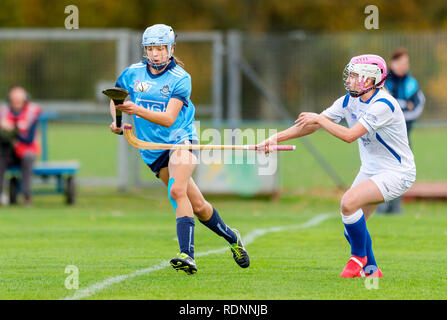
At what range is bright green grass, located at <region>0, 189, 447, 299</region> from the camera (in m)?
7.13

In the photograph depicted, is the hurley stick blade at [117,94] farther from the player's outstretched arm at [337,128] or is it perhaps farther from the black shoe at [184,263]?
the player's outstretched arm at [337,128]

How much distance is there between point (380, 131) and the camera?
7.76 meters

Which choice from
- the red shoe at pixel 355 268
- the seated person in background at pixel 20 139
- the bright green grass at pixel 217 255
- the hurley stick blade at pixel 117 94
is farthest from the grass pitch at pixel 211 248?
the hurley stick blade at pixel 117 94

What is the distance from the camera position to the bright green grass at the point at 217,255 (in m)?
7.13

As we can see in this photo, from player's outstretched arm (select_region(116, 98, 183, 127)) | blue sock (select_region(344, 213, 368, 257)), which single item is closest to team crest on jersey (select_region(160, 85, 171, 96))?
player's outstretched arm (select_region(116, 98, 183, 127))

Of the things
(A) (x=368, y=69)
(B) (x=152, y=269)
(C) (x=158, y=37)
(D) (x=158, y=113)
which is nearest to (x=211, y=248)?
(B) (x=152, y=269)

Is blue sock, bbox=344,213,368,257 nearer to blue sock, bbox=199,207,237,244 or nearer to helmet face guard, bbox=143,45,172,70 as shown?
blue sock, bbox=199,207,237,244

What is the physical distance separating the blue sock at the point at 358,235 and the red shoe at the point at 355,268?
0.05 m

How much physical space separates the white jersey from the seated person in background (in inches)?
296

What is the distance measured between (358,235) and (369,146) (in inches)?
31.5

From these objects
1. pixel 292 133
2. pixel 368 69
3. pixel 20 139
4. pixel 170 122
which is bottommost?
pixel 20 139

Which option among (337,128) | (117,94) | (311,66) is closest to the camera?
(117,94)

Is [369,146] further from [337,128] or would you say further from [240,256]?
[240,256]

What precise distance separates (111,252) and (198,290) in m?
2.51
